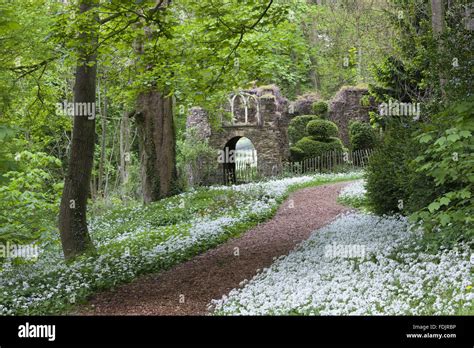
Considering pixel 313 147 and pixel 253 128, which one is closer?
pixel 253 128

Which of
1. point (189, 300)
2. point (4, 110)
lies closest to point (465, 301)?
point (189, 300)

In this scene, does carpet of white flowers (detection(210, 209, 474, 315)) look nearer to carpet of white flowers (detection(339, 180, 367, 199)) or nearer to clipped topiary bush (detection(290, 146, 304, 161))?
carpet of white flowers (detection(339, 180, 367, 199))

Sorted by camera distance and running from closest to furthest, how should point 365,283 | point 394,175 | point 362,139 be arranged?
1. point 365,283
2. point 394,175
3. point 362,139

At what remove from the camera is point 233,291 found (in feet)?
30.7

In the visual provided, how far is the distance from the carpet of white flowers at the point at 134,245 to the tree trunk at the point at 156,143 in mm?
1308

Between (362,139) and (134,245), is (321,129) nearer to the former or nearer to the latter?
(362,139)

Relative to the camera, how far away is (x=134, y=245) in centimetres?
1363

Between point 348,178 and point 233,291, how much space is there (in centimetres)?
1900

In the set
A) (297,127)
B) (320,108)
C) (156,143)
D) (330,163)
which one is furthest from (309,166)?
(156,143)

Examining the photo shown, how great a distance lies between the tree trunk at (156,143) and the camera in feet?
70.1

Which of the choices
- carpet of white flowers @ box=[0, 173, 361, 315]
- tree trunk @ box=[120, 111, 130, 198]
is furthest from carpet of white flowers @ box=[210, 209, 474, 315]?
tree trunk @ box=[120, 111, 130, 198]

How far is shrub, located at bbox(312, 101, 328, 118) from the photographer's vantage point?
37.2m

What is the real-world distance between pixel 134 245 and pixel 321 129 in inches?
878

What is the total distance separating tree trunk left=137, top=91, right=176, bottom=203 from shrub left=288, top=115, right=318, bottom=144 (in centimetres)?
1612
